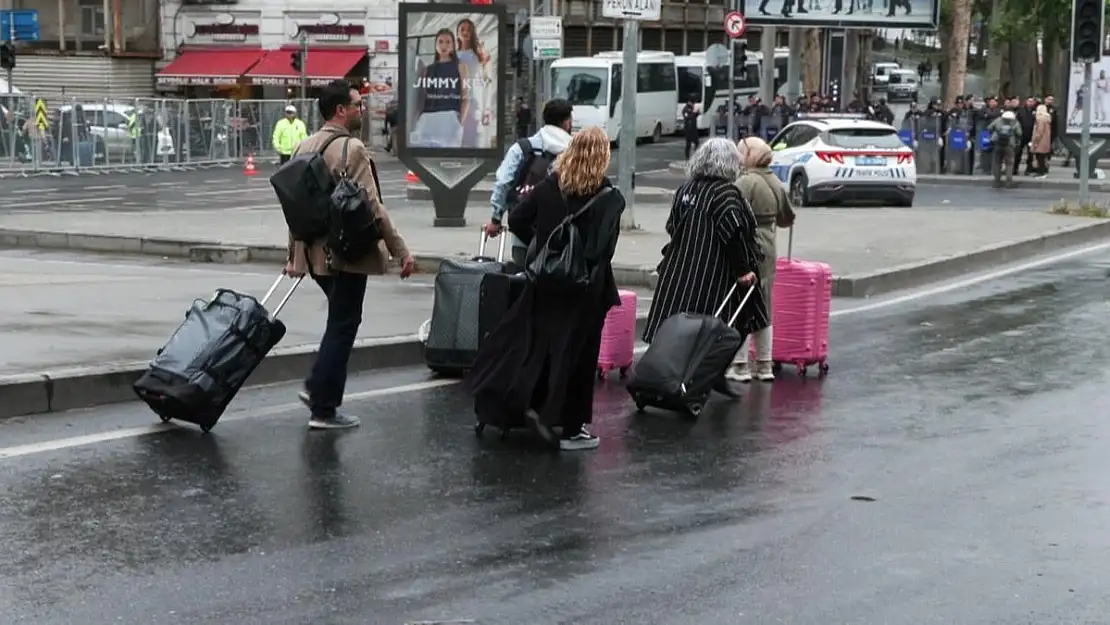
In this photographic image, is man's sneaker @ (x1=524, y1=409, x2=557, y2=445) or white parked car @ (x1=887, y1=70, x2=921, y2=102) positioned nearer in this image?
man's sneaker @ (x1=524, y1=409, x2=557, y2=445)

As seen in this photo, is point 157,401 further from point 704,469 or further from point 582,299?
point 704,469

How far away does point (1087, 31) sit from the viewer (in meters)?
25.4

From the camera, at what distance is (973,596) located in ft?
20.3

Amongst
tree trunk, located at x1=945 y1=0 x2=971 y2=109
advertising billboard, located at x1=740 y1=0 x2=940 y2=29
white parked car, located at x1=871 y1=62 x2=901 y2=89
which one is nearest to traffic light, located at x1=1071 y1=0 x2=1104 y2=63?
advertising billboard, located at x1=740 y1=0 x2=940 y2=29

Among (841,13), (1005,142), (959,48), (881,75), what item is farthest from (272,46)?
(881,75)

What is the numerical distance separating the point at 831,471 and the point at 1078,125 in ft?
80.7

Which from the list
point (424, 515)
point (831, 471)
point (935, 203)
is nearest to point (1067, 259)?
point (935, 203)

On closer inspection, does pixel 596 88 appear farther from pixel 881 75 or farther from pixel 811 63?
pixel 881 75

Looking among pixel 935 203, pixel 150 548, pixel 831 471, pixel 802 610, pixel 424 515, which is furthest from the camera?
pixel 935 203

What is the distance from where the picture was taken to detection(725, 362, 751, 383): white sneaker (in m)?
11.1

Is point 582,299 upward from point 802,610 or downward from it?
upward

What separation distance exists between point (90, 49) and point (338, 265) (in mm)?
51068

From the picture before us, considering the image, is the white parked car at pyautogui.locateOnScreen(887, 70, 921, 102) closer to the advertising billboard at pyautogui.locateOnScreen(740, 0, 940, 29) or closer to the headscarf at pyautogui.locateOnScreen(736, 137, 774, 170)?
the advertising billboard at pyautogui.locateOnScreen(740, 0, 940, 29)

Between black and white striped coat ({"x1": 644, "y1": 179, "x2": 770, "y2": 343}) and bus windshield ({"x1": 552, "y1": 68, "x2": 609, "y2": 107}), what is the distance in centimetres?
4589
